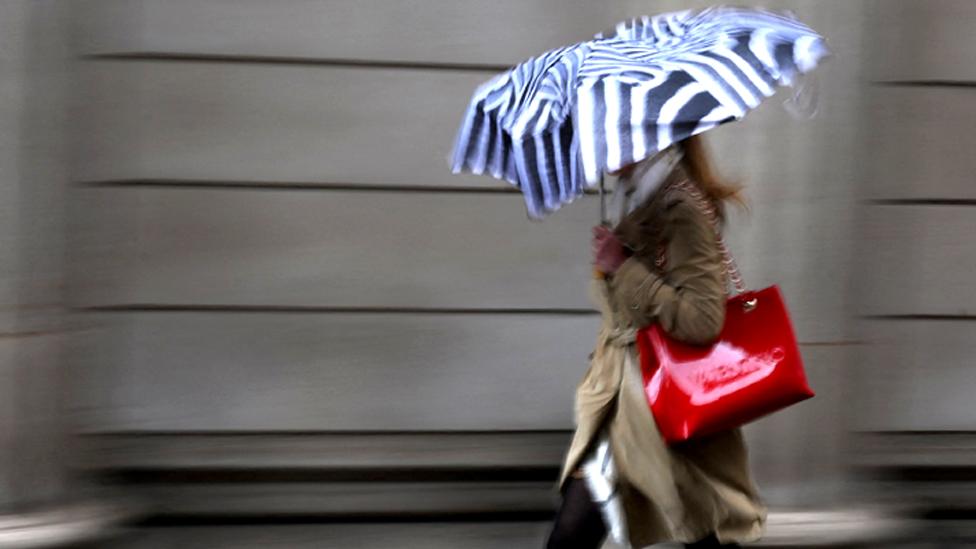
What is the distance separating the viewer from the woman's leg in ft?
10.6

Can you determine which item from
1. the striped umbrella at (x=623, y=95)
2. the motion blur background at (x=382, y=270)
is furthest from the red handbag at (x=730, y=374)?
the motion blur background at (x=382, y=270)

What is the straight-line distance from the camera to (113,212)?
442cm

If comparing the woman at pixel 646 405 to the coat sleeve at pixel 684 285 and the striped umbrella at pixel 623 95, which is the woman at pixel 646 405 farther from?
the striped umbrella at pixel 623 95

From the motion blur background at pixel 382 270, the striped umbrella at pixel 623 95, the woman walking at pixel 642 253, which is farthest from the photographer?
the motion blur background at pixel 382 270

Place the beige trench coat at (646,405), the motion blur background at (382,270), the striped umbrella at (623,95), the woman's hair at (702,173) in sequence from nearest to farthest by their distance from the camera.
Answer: the striped umbrella at (623,95), the beige trench coat at (646,405), the woman's hair at (702,173), the motion blur background at (382,270)

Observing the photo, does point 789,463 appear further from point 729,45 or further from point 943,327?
point 729,45

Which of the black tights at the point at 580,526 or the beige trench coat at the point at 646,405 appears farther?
the black tights at the point at 580,526

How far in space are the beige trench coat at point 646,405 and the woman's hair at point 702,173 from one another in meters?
0.08

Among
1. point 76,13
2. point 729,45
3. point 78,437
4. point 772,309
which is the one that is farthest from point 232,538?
point 729,45

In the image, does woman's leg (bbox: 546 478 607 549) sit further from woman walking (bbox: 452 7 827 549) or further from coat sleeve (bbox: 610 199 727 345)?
coat sleeve (bbox: 610 199 727 345)

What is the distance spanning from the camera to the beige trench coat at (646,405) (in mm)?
3068

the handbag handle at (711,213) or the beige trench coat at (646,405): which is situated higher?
the handbag handle at (711,213)

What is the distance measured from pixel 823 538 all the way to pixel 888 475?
1.56 ft

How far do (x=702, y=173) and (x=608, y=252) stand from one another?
11.9 inches
